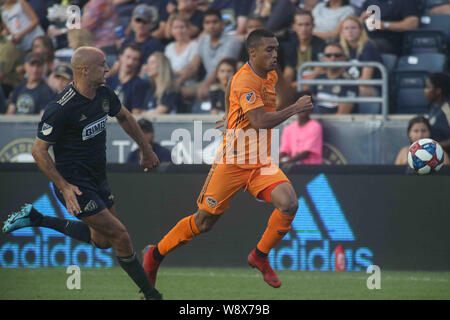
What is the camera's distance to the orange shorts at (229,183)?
275 inches

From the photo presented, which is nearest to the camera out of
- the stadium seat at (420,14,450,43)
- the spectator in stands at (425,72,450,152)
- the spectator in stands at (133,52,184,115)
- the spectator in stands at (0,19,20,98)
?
the spectator in stands at (425,72,450,152)

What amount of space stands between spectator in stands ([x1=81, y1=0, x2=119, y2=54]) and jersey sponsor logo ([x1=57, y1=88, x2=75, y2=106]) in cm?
560

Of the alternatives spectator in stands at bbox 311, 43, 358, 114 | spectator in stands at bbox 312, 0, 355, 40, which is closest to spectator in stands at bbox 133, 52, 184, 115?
spectator in stands at bbox 311, 43, 358, 114

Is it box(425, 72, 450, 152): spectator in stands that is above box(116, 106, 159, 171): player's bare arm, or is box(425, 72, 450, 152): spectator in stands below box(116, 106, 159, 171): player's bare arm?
below

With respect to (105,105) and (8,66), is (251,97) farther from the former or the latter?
(8,66)

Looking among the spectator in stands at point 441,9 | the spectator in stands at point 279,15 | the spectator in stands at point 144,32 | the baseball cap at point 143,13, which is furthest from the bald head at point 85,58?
the spectator in stands at point 441,9

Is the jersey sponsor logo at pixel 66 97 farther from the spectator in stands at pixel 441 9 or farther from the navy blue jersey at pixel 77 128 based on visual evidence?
the spectator in stands at pixel 441 9

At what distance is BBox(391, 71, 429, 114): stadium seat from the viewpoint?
1045cm

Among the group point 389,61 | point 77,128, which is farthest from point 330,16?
point 77,128

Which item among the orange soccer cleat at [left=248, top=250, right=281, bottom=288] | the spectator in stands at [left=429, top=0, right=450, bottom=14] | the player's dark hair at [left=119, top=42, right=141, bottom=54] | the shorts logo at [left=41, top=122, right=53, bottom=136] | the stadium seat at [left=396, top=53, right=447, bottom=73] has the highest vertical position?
the spectator in stands at [left=429, top=0, right=450, bottom=14]

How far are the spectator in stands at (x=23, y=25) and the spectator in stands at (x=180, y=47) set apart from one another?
2459 millimetres

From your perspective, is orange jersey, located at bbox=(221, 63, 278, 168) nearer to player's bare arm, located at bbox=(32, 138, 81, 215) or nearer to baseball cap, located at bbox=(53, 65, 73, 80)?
player's bare arm, located at bbox=(32, 138, 81, 215)

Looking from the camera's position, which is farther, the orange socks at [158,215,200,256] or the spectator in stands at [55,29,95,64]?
the spectator in stands at [55,29,95,64]

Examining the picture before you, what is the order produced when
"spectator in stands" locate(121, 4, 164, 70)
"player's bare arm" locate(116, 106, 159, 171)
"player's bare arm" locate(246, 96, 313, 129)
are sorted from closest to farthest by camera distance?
"player's bare arm" locate(246, 96, 313, 129) → "player's bare arm" locate(116, 106, 159, 171) → "spectator in stands" locate(121, 4, 164, 70)
